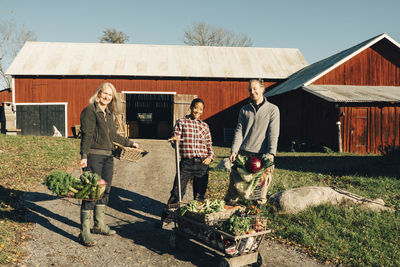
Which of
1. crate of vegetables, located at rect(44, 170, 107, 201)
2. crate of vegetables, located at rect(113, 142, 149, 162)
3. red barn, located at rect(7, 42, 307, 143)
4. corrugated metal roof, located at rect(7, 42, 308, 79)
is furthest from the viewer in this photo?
corrugated metal roof, located at rect(7, 42, 308, 79)

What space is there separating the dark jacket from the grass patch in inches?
63.4

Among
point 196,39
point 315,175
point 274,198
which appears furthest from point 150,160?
point 196,39

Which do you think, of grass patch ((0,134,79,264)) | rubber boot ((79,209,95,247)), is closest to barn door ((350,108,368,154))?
grass patch ((0,134,79,264))

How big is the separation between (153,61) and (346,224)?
62.3ft

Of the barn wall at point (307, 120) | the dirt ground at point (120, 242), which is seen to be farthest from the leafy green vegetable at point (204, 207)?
the barn wall at point (307, 120)

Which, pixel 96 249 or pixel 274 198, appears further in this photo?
pixel 274 198

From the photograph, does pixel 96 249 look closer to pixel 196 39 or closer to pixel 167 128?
pixel 167 128

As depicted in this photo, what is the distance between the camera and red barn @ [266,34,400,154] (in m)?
15.7

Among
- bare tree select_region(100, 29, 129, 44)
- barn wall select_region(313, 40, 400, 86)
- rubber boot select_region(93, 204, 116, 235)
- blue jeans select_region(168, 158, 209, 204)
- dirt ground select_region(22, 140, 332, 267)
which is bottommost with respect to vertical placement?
dirt ground select_region(22, 140, 332, 267)

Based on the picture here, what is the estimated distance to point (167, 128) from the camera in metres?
24.2

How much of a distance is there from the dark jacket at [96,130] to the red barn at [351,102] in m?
11.7

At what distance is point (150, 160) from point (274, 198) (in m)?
7.20

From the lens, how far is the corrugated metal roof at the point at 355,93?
1478cm

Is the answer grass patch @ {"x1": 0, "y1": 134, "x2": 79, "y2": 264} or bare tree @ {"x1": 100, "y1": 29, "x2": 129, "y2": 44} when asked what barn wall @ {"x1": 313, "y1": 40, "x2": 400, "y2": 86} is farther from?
bare tree @ {"x1": 100, "y1": 29, "x2": 129, "y2": 44}
